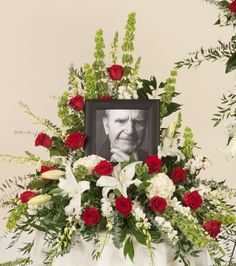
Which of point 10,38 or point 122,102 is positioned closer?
point 122,102

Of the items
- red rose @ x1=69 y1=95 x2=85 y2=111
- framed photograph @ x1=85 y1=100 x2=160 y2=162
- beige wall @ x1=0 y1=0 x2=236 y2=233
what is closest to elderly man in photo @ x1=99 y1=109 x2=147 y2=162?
framed photograph @ x1=85 y1=100 x2=160 y2=162

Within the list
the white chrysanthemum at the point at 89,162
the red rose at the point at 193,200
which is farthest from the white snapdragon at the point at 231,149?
the white chrysanthemum at the point at 89,162

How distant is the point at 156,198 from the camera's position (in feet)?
6.44

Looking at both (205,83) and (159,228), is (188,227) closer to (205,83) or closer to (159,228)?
(159,228)

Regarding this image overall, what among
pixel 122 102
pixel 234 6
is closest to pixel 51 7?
pixel 122 102

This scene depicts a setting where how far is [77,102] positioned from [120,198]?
0.46 meters

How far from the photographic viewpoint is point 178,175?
6.97 feet

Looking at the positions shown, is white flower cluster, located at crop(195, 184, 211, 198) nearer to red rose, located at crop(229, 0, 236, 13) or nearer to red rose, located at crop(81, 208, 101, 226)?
red rose, located at crop(81, 208, 101, 226)

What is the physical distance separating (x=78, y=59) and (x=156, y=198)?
1575mm

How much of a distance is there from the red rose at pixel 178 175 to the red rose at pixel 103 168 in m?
0.24

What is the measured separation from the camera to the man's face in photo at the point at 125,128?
2.19 m

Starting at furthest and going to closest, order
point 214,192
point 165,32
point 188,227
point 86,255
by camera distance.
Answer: point 165,32 < point 214,192 < point 86,255 < point 188,227

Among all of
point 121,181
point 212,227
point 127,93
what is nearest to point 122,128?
point 127,93

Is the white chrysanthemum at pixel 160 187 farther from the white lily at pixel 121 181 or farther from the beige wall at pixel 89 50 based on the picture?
the beige wall at pixel 89 50
